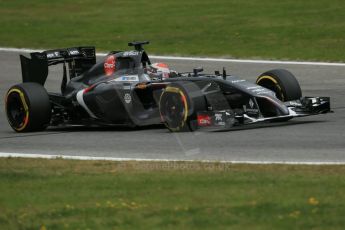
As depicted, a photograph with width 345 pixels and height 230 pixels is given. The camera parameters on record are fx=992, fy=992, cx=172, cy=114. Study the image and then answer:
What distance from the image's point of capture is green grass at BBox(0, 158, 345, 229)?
28.6ft

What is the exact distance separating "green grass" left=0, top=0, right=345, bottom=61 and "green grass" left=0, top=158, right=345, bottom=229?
13543 mm

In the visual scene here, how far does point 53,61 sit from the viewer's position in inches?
671

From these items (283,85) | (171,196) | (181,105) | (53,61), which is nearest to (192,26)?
(53,61)

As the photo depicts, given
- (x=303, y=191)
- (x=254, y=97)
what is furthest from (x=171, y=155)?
(x=303, y=191)

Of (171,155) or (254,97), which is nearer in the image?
(171,155)

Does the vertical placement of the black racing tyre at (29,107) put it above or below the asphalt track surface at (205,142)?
above

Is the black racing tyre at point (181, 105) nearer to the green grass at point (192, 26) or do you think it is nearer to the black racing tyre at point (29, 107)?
the black racing tyre at point (29, 107)

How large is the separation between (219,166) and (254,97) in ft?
9.82

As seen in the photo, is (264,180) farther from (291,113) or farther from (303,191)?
(291,113)

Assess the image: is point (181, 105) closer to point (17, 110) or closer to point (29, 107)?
point (29, 107)

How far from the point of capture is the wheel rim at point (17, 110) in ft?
51.4

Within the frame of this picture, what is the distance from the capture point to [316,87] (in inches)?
806

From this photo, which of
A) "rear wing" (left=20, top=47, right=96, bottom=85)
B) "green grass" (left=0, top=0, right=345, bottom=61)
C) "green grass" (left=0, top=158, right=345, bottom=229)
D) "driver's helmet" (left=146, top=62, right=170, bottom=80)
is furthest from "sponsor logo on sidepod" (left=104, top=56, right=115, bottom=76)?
"green grass" (left=0, top=0, right=345, bottom=61)

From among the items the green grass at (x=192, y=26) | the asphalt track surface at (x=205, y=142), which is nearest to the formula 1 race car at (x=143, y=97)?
the asphalt track surface at (x=205, y=142)
